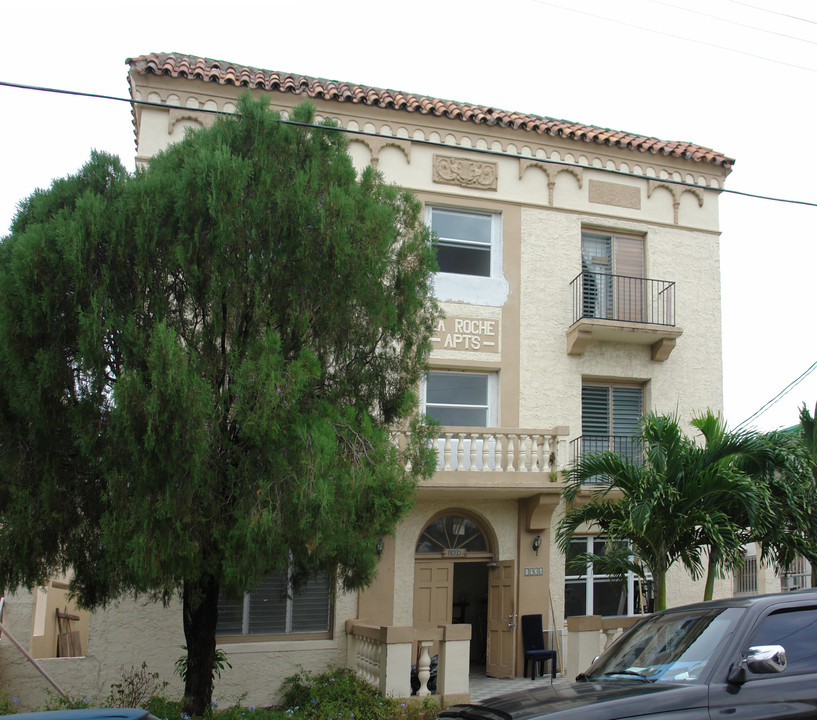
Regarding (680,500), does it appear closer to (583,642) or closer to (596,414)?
(583,642)

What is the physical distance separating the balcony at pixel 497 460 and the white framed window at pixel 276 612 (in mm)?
2579

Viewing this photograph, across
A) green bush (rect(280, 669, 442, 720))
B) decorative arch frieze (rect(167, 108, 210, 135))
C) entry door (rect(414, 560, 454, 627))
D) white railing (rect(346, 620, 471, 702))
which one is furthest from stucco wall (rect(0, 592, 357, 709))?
decorative arch frieze (rect(167, 108, 210, 135))

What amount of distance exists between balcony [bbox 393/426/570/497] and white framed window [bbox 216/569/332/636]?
2.58 m

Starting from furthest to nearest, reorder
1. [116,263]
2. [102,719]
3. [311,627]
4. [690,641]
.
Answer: [311,627] → [116,263] → [690,641] → [102,719]

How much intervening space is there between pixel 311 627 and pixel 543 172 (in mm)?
9470

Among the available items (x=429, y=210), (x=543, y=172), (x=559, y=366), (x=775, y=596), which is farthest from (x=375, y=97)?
(x=775, y=596)

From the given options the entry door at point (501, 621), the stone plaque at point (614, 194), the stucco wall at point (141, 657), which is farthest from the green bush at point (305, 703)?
the stone plaque at point (614, 194)

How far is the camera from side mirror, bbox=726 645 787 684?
16.8ft

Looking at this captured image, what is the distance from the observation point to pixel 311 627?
44.9 ft

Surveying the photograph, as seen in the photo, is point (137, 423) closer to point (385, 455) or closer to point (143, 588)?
point (143, 588)

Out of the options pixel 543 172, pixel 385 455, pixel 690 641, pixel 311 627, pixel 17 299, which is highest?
pixel 543 172

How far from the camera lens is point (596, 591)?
598 inches

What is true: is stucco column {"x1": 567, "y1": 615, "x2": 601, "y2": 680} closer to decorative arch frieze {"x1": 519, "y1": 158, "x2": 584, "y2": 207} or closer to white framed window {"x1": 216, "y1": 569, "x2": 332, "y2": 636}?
white framed window {"x1": 216, "y1": 569, "x2": 332, "y2": 636}

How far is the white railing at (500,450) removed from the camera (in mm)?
13734
